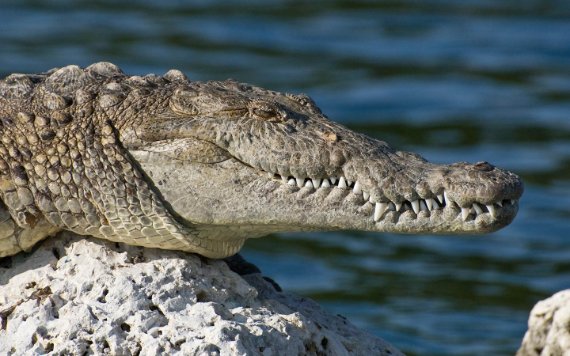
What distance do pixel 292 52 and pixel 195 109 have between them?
29.6ft

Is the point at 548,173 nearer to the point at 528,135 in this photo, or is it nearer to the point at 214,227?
the point at 528,135

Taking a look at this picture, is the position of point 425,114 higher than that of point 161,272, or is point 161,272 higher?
point 425,114

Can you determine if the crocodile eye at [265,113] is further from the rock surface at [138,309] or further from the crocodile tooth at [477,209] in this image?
the crocodile tooth at [477,209]

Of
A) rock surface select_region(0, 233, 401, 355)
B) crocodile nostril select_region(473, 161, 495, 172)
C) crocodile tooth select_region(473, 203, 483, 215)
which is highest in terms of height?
crocodile nostril select_region(473, 161, 495, 172)

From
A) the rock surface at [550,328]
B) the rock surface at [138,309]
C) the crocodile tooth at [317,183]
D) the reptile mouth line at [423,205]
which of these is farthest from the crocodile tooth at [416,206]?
the rock surface at [550,328]

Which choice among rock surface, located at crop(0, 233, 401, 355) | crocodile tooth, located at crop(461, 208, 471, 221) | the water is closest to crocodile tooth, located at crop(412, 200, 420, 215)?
crocodile tooth, located at crop(461, 208, 471, 221)

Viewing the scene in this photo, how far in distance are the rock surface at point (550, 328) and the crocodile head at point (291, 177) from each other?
125 centimetres

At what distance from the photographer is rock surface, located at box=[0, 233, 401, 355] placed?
12.2 feet

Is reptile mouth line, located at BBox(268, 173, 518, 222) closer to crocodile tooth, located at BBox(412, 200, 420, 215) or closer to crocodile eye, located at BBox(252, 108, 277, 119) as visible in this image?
crocodile tooth, located at BBox(412, 200, 420, 215)

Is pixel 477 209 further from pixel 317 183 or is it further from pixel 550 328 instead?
pixel 550 328

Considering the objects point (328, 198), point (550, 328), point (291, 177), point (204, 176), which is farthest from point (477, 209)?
point (550, 328)

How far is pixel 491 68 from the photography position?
12.8 metres

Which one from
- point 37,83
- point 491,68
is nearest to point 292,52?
point 491,68

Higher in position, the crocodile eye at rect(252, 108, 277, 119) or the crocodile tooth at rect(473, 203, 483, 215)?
the crocodile eye at rect(252, 108, 277, 119)
